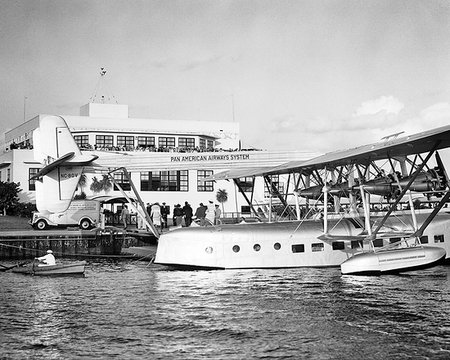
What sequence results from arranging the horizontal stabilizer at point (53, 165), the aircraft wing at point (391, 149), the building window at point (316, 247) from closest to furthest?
the aircraft wing at point (391, 149) < the building window at point (316, 247) < the horizontal stabilizer at point (53, 165)

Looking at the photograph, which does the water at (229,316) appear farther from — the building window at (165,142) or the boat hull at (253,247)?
the building window at (165,142)

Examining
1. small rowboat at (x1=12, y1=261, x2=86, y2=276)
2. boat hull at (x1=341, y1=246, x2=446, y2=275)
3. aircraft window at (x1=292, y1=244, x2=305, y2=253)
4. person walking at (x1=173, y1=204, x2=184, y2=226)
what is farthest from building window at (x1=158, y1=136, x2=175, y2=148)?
boat hull at (x1=341, y1=246, x2=446, y2=275)

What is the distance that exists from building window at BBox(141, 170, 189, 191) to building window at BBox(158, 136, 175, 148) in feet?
25.5

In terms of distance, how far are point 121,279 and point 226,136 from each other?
181ft

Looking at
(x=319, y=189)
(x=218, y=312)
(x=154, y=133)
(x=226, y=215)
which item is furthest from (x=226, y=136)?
(x=218, y=312)

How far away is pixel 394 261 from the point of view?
24672 mm

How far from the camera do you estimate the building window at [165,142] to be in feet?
246

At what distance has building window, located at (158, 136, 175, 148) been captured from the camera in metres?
75.0

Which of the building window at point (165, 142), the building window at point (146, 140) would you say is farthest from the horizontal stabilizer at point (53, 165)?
the building window at point (165, 142)

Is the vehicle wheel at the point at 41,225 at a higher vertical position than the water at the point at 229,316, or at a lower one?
higher

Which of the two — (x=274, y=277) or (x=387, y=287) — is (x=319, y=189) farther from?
(x=387, y=287)

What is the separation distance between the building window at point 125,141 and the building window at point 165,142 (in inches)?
132

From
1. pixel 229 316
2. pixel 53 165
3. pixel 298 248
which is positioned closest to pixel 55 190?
pixel 53 165

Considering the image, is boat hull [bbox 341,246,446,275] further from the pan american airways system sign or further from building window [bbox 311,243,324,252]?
the pan american airways system sign
